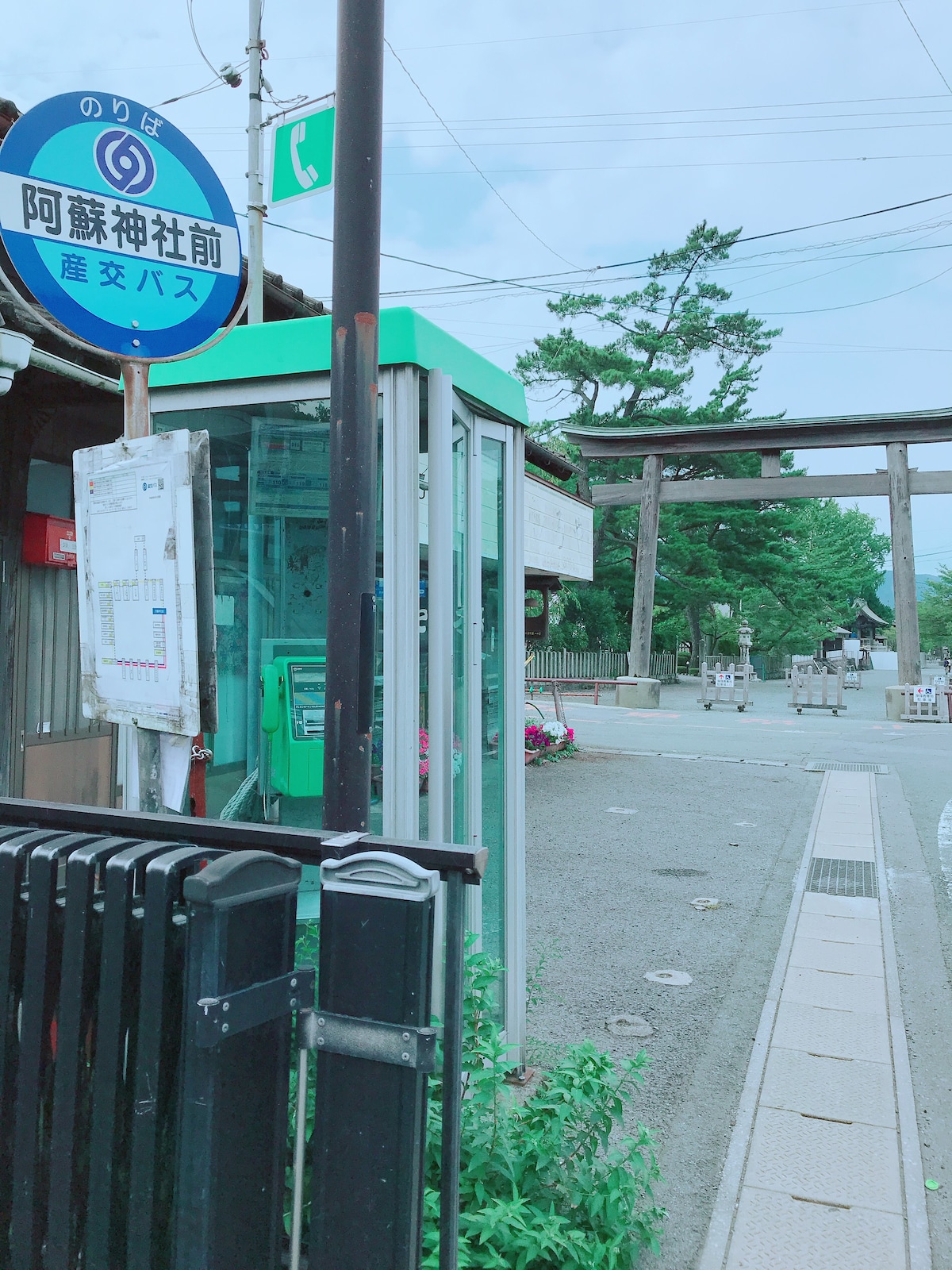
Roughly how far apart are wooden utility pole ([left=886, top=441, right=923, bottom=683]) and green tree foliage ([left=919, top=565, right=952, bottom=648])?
33.7 metres

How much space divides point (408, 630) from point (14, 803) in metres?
1.33

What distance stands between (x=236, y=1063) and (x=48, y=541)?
4050mm

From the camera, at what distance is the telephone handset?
6484mm

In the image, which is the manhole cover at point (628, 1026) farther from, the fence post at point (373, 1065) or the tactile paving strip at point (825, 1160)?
the fence post at point (373, 1065)

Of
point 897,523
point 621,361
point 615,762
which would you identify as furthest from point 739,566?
point 615,762

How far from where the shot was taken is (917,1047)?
4.07 m

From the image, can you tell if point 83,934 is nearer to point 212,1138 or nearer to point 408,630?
point 212,1138

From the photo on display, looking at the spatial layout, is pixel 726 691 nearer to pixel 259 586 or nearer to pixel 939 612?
pixel 259 586

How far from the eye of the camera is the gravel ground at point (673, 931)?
11.3 feet

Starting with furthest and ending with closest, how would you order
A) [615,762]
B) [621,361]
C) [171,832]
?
[621,361] < [615,762] < [171,832]

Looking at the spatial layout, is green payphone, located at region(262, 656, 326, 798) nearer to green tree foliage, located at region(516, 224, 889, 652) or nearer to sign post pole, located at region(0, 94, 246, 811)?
sign post pole, located at region(0, 94, 246, 811)

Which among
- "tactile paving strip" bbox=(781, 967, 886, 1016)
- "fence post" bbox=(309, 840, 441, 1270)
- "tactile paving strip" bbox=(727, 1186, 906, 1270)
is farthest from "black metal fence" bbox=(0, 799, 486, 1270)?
"tactile paving strip" bbox=(781, 967, 886, 1016)

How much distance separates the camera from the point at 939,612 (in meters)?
52.5

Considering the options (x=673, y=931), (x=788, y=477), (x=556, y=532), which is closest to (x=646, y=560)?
(x=788, y=477)
